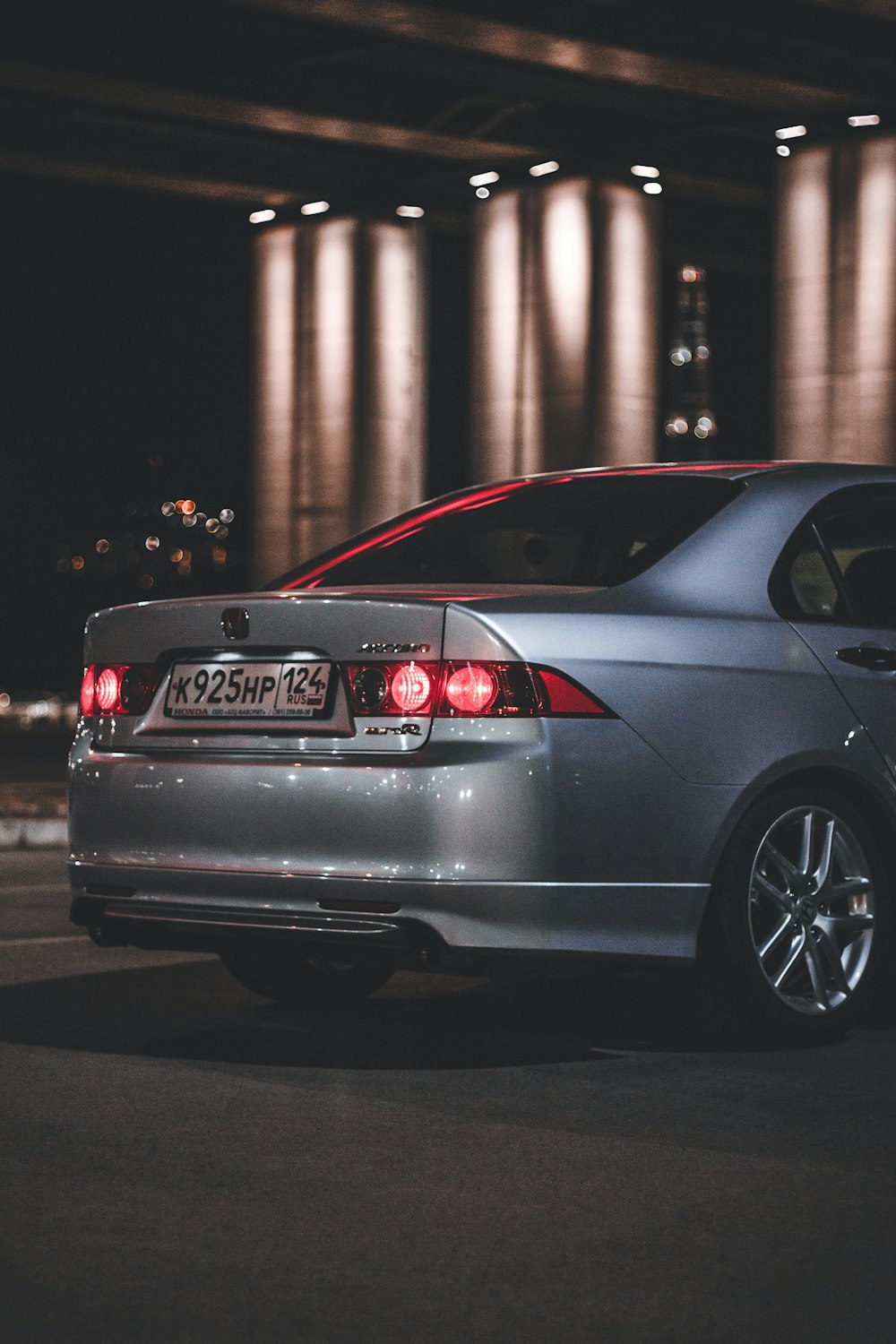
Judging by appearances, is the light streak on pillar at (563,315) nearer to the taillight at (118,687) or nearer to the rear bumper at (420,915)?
the taillight at (118,687)

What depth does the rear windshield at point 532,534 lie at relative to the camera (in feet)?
21.5

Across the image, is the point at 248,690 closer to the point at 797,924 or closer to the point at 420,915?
the point at 420,915

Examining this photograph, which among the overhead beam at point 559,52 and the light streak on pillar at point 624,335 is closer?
the overhead beam at point 559,52

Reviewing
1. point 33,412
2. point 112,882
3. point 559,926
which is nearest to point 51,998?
point 112,882

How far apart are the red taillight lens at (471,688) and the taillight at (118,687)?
0.96m

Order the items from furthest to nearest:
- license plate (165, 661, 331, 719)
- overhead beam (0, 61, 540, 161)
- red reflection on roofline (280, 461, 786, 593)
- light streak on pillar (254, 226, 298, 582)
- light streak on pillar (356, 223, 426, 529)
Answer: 1. light streak on pillar (254, 226, 298, 582)
2. light streak on pillar (356, 223, 426, 529)
3. overhead beam (0, 61, 540, 161)
4. red reflection on roofline (280, 461, 786, 593)
5. license plate (165, 661, 331, 719)

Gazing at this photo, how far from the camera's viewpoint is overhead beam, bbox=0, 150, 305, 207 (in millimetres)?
31938

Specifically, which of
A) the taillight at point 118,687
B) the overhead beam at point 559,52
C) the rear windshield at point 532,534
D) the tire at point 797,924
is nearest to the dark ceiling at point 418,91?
the overhead beam at point 559,52

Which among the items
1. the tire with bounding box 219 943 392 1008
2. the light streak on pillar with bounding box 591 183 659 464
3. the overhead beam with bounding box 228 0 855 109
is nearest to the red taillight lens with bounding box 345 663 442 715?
the tire with bounding box 219 943 392 1008

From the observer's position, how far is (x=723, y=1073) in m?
5.96

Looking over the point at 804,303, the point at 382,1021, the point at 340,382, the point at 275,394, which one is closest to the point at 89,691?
the point at 382,1021

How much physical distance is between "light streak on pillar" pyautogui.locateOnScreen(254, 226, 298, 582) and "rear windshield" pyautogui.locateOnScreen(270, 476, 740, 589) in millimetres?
27278

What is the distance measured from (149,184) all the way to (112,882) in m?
28.0

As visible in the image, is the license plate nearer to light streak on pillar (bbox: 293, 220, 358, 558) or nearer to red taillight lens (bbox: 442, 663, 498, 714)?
red taillight lens (bbox: 442, 663, 498, 714)
